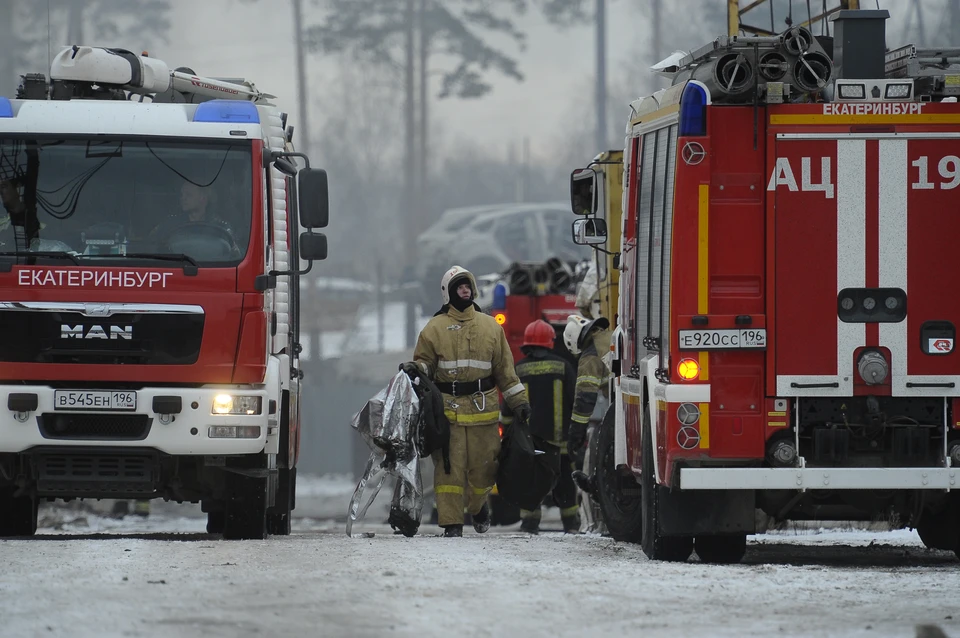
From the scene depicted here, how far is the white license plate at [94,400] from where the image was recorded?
1013 centimetres

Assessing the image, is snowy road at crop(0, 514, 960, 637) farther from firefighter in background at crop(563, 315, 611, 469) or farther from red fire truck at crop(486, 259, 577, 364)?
red fire truck at crop(486, 259, 577, 364)

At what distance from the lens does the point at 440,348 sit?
12062 millimetres

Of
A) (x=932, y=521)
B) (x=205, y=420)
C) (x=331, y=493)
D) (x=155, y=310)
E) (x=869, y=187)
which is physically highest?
(x=869, y=187)

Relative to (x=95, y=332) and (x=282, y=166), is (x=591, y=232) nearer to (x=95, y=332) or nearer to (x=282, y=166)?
(x=282, y=166)

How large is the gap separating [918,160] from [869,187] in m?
0.30

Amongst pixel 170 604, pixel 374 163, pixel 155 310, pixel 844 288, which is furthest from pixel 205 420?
pixel 374 163

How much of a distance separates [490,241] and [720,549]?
2924cm

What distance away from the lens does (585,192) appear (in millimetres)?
11555

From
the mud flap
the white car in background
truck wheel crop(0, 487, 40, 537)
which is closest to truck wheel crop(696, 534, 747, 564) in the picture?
the mud flap

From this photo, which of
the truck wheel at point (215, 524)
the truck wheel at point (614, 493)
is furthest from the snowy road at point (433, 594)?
the truck wheel at point (215, 524)

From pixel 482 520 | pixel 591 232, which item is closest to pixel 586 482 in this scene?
pixel 482 520

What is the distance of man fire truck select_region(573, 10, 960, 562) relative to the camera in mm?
8586

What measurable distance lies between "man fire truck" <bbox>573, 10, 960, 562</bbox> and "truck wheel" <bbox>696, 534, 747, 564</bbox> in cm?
101

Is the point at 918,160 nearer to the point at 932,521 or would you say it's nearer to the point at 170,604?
the point at 932,521
